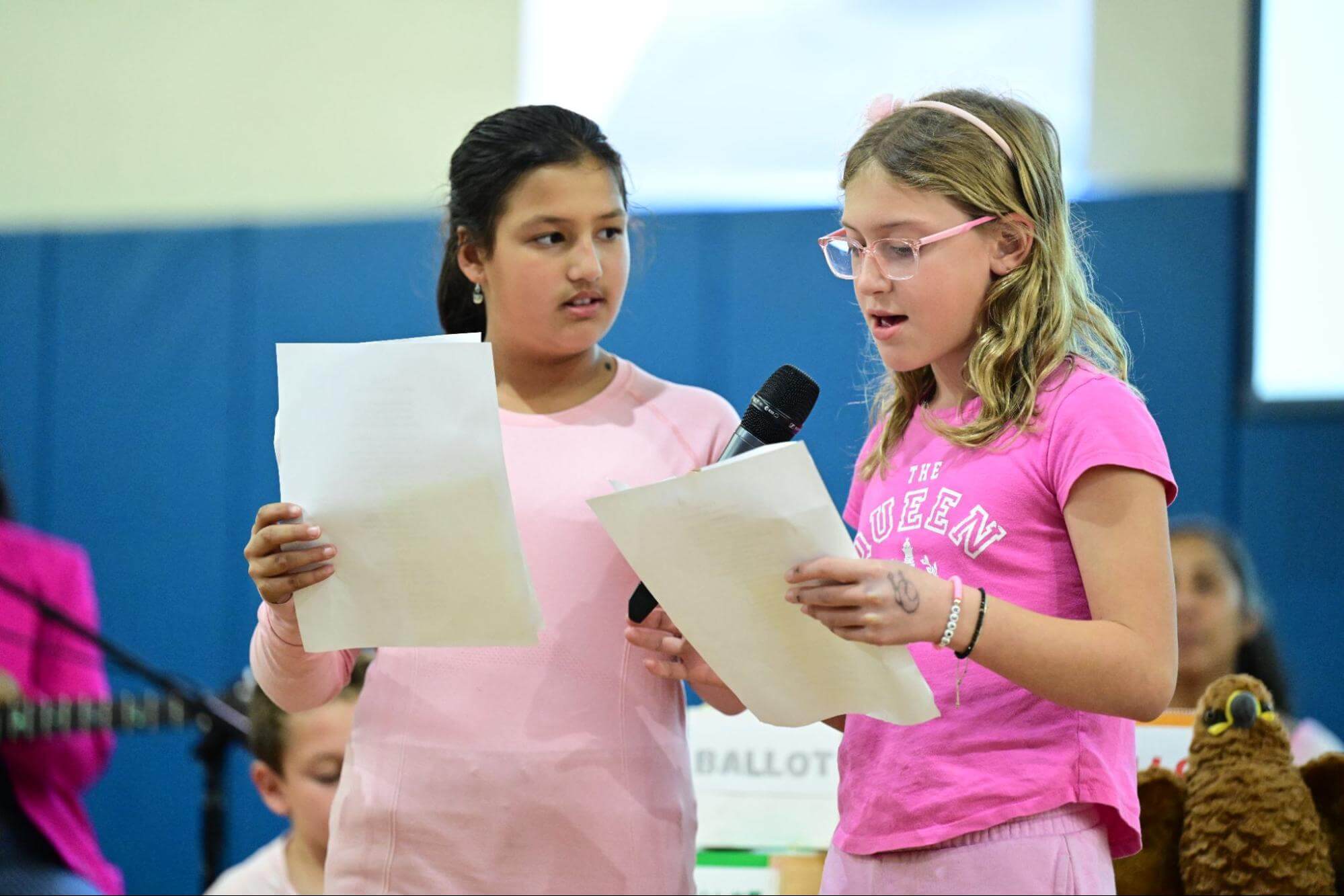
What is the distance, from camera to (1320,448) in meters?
2.86

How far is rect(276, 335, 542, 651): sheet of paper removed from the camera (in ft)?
3.37

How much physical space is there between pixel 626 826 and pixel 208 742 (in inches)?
41.6

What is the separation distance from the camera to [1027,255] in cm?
107

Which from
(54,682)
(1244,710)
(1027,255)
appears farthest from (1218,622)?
(54,682)

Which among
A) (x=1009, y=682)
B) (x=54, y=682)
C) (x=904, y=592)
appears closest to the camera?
(x=904, y=592)

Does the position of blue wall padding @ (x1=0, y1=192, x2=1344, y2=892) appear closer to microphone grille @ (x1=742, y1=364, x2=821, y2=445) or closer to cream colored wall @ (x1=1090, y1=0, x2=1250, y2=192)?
cream colored wall @ (x1=1090, y1=0, x2=1250, y2=192)

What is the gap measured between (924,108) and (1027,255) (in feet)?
0.52

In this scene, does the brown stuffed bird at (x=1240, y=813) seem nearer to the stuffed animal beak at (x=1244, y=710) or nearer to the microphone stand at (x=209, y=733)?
the stuffed animal beak at (x=1244, y=710)

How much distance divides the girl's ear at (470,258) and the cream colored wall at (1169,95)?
1.97m

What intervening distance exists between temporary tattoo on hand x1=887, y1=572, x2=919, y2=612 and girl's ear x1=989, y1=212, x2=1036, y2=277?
0.32m

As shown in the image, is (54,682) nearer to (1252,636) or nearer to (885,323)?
(885,323)

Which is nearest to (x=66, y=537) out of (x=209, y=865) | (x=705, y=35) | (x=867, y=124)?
(x=209, y=865)

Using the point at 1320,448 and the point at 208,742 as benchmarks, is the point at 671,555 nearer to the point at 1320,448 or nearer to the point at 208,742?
the point at 208,742

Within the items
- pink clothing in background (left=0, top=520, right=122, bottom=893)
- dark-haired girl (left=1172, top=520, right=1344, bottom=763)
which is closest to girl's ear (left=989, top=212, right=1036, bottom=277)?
dark-haired girl (left=1172, top=520, right=1344, bottom=763)
